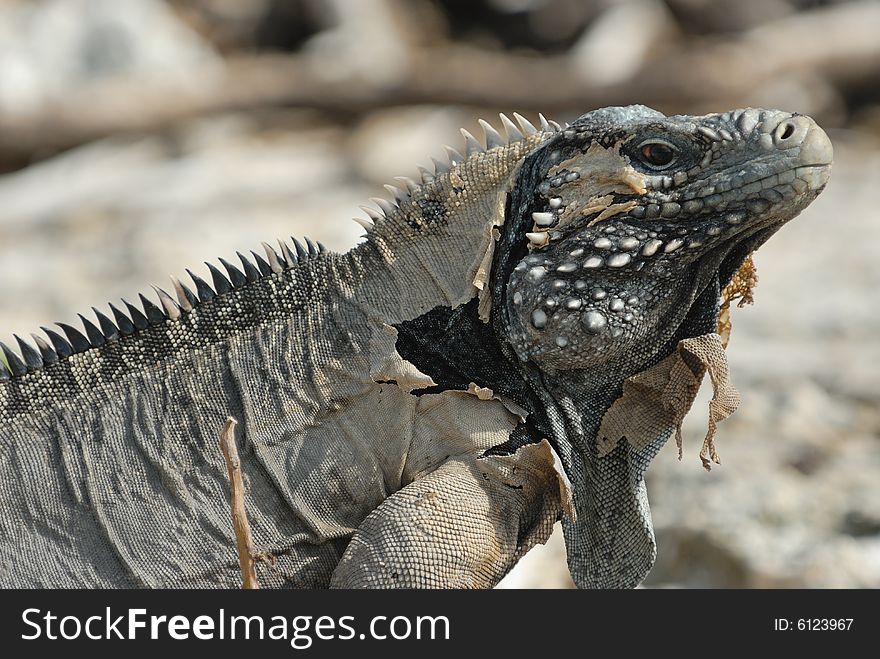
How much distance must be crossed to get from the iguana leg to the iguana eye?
0.99m

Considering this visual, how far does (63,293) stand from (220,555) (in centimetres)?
646

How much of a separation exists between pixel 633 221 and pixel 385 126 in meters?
10.9

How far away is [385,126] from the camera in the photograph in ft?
47.1

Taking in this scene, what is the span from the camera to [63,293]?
979cm

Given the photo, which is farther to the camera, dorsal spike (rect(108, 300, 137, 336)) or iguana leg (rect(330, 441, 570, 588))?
dorsal spike (rect(108, 300, 137, 336))

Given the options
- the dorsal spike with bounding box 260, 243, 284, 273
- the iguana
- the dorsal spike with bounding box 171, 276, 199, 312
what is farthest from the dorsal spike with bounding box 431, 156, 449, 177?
the dorsal spike with bounding box 171, 276, 199, 312

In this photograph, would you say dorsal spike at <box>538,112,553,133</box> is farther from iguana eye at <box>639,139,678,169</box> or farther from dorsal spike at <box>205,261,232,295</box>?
dorsal spike at <box>205,261,232,295</box>

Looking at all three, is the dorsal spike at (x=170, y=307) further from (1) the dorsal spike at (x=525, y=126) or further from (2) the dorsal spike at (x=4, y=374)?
(1) the dorsal spike at (x=525, y=126)

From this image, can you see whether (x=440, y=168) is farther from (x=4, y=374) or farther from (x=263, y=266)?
(x=4, y=374)

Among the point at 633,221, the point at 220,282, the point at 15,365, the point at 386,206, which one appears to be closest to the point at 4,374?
the point at 15,365

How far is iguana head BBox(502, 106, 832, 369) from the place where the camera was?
3.65 meters

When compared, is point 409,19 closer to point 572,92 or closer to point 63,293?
point 572,92
